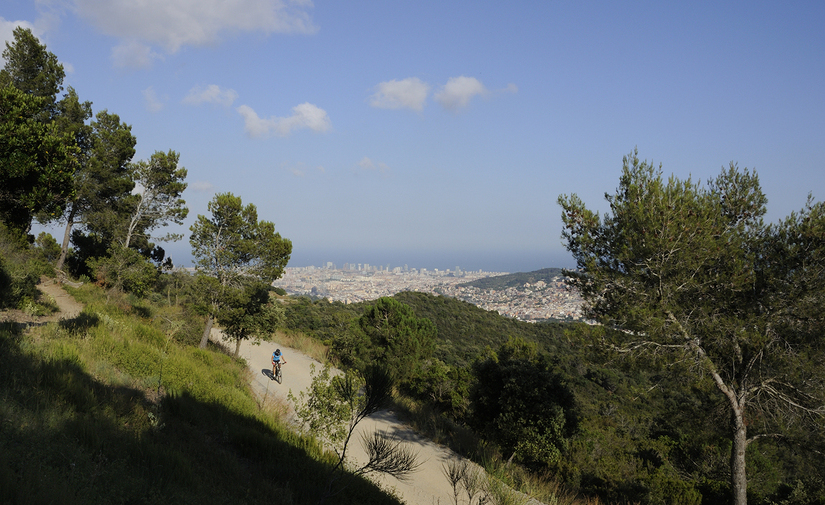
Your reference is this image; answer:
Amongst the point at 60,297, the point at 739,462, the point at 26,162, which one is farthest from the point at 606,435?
the point at 60,297

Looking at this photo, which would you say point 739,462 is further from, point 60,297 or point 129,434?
point 60,297

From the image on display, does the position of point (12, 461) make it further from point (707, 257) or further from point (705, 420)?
point (705, 420)

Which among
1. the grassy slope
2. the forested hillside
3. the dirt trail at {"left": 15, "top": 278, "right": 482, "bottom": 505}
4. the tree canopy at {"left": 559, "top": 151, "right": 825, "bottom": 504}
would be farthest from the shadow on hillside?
the tree canopy at {"left": 559, "top": 151, "right": 825, "bottom": 504}

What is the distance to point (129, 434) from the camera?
4.27 metres

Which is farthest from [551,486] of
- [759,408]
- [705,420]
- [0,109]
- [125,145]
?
[125,145]

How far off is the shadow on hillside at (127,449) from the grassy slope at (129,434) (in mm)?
14

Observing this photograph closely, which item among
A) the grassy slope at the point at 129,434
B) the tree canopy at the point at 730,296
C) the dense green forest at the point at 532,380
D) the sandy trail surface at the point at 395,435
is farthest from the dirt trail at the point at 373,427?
the tree canopy at the point at 730,296

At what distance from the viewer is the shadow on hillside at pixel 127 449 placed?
2932 millimetres

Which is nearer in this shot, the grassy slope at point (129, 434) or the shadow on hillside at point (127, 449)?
the shadow on hillside at point (127, 449)

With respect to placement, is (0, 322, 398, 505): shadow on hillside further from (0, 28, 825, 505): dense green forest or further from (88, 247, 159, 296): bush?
(88, 247, 159, 296): bush

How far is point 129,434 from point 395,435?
7.15 m

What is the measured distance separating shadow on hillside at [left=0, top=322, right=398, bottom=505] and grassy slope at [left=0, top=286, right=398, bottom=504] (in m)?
0.01

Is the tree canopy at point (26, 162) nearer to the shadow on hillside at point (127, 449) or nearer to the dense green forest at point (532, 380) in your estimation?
the dense green forest at point (532, 380)

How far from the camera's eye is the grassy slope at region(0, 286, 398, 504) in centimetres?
304
